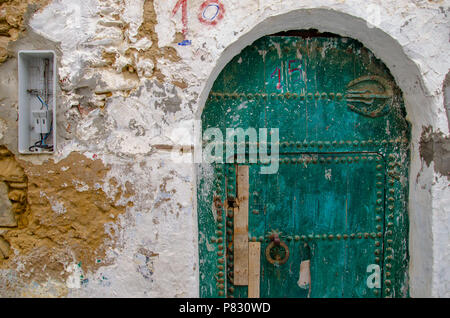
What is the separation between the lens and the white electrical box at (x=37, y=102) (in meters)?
1.90

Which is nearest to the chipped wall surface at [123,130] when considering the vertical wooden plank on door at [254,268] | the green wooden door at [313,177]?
the green wooden door at [313,177]

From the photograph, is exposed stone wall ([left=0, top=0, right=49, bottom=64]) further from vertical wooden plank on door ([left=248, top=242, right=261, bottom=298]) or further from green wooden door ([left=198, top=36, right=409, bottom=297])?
vertical wooden plank on door ([left=248, top=242, right=261, bottom=298])

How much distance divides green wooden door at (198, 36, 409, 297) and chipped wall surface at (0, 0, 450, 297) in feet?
0.69

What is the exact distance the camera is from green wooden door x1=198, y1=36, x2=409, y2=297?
2.10 metres

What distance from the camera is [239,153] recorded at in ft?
6.90

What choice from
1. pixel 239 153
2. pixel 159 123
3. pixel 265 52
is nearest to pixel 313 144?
pixel 239 153

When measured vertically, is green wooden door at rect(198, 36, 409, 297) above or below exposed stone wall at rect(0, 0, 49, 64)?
below

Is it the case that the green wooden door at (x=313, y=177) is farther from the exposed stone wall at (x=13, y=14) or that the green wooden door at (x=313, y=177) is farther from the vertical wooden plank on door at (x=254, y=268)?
the exposed stone wall at (x=13, y=14)

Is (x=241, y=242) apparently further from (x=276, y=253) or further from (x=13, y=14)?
(x=13, y=14)

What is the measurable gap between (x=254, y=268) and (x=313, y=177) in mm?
604

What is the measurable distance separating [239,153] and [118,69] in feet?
2.51

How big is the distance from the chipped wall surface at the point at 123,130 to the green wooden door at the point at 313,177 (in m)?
0.21

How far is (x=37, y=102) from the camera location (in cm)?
196

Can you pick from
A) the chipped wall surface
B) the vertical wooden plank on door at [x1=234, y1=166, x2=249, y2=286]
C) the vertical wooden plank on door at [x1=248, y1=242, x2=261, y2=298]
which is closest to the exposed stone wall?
the chipped wall surface
